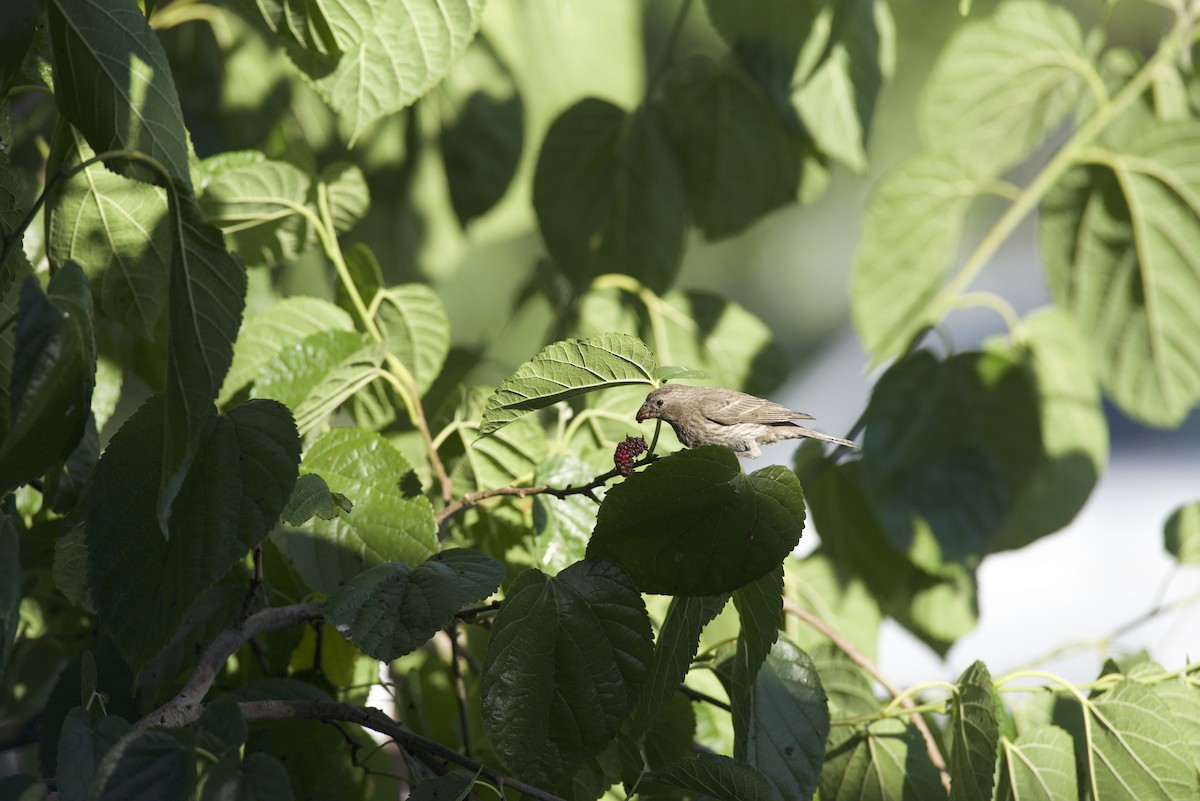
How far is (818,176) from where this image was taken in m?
0.90

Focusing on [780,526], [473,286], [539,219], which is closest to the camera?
[780,526]

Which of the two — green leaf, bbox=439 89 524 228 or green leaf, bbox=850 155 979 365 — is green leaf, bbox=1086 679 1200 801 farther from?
green leaf, bbox=439 89 524 228

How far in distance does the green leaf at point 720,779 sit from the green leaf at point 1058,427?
578 mm

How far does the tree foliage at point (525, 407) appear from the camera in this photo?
0.42 meters

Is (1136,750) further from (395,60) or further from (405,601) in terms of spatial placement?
(395,60)

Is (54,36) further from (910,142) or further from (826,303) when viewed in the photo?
(910,142)

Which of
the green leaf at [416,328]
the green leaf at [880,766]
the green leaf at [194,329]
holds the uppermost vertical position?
the green leaf at [194,329]

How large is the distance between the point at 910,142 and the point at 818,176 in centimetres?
79

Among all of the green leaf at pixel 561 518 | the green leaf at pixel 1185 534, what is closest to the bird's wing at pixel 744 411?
the green leaf at pixel 561 518

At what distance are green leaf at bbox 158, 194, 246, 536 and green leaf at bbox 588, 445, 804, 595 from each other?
6.5 inches

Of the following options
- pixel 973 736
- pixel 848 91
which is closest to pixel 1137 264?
pixel 848 91

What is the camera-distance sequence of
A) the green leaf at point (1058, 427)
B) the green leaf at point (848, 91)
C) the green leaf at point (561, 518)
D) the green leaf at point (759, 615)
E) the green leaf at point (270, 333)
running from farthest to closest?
the green leaf at point (1058, 427) < the green leaf at point (848, 91) < the green leaf at point (270, 333) < the green leaf at point (561, 518) < the green leaf at point (759, 615)

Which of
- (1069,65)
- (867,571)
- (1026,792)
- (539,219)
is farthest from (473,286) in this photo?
(1026,792)

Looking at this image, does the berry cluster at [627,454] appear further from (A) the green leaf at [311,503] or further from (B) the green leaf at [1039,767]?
(B) the green leaf at [1039,767]
